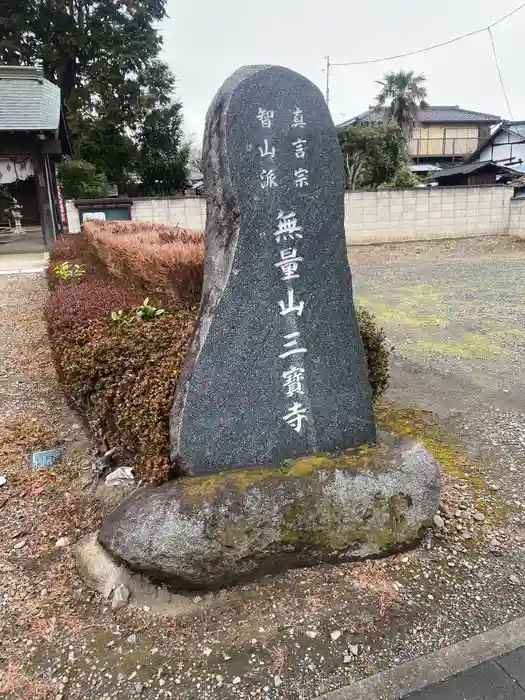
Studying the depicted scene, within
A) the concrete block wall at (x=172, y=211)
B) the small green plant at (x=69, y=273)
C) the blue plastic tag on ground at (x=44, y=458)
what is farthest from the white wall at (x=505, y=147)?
the blue plastic tag on ground at (x=44, y=458)

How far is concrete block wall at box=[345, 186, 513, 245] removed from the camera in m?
15.7

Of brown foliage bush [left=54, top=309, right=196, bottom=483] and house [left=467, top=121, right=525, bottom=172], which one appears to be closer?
brown foliage bush [left=54, top=309, right=196, bottom=483]

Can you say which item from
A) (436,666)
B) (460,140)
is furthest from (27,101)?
(460,140)

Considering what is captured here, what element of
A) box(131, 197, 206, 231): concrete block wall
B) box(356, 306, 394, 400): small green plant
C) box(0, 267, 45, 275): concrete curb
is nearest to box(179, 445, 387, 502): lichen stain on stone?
box(356, 306, 394, 400): small green plant

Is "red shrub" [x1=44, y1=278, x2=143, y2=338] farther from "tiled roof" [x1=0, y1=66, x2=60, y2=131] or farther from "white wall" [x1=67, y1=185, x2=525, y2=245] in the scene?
"white wall" [x1=67, y1=185, x2=525, y2=245]

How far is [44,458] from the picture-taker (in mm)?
3803

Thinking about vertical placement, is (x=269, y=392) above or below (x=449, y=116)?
below

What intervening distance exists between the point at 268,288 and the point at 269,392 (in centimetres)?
56

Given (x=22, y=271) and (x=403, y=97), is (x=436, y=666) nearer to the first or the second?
(x=22, y=271)

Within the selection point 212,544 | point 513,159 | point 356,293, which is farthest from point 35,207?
point 212,544

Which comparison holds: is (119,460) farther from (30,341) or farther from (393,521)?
(30,341)

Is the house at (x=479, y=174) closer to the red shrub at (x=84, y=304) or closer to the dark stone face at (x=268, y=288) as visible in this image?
the red shrub at (x=84, y=304)

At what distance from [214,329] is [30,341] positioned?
491 centimetres

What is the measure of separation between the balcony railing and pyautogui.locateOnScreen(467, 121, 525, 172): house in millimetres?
8879
